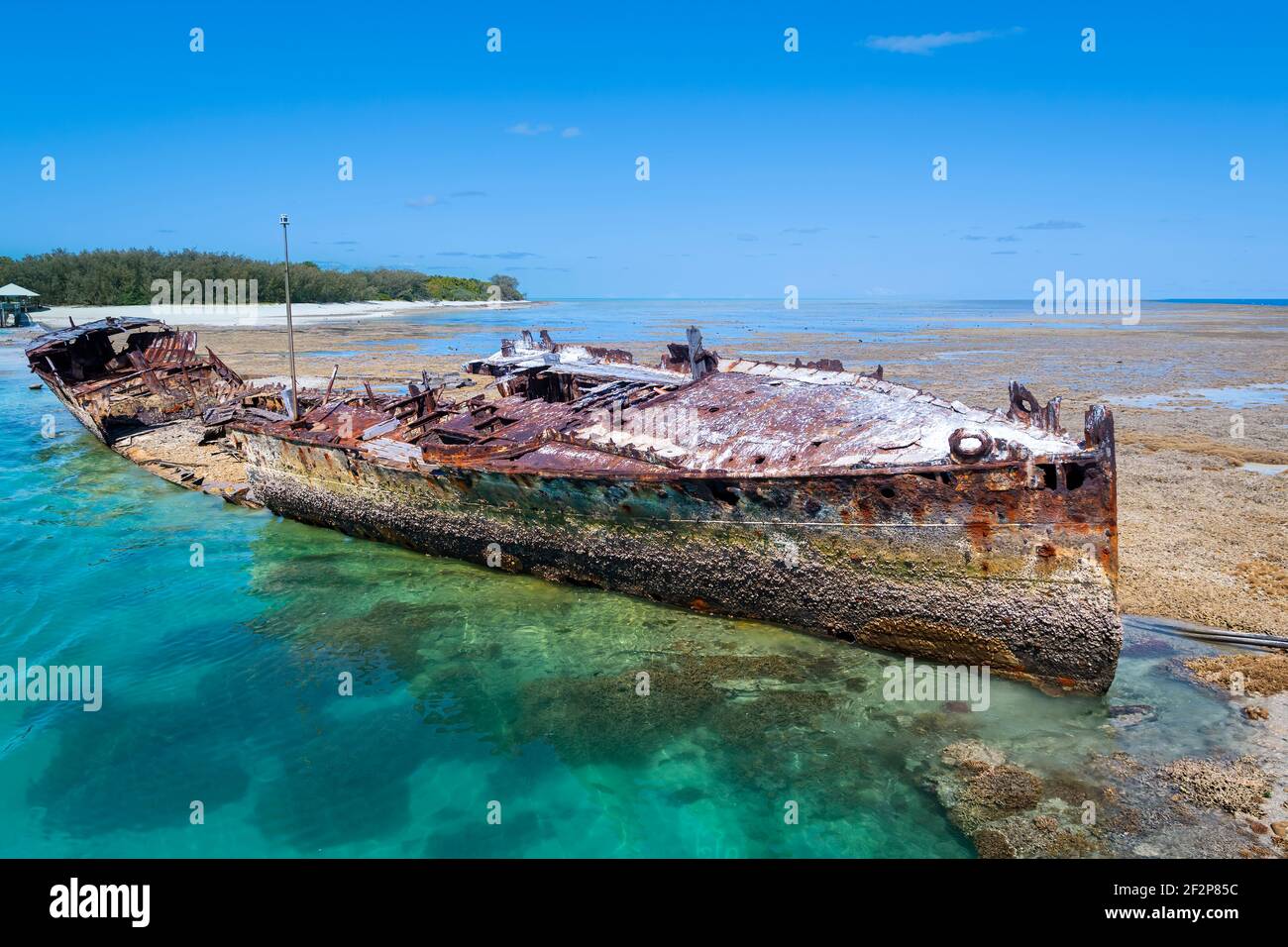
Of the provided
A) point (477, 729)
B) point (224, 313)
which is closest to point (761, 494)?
point (477, 729)

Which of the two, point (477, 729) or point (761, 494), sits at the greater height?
point (761, 494)

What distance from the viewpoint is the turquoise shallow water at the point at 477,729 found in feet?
18.4

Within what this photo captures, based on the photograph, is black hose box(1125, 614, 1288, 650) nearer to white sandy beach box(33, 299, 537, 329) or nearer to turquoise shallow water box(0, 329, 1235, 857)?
turquoise shallow water box(0, 329, 1235, 857)

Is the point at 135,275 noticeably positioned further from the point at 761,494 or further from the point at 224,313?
the point at 761,494

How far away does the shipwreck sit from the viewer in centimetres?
657

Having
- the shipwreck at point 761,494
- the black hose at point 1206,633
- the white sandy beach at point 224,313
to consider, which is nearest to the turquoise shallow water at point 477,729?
the black hose at point 1206,633

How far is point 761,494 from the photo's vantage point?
746 cm

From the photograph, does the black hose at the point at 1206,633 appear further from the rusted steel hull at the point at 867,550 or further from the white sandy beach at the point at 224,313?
the white sandy beach at the point at 224,313

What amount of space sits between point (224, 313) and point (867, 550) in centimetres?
6522

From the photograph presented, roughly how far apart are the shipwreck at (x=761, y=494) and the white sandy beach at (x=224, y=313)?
37.1m
